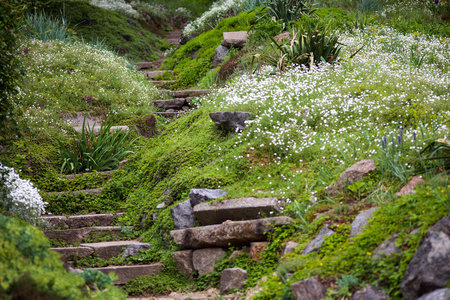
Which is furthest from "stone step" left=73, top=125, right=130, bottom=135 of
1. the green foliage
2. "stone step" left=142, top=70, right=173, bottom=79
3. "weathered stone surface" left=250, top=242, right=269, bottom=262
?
the green foliage

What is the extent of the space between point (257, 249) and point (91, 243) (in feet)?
8.61

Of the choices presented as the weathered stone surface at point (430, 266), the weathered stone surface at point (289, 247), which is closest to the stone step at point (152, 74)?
the weathered stone surface at point (289, 247)

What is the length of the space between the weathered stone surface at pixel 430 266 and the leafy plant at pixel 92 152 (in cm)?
599

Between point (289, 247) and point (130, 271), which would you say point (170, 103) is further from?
point (289, 247)

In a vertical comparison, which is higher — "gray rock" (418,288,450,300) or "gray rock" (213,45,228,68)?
"gray rock" (418,288,450,300)

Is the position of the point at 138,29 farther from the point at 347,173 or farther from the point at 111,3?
the point at 347,173

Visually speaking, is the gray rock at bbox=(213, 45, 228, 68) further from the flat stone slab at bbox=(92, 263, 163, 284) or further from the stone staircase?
the flat stone slab at bbox=(92, 263, 163, 284)

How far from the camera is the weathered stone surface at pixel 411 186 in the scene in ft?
13.4

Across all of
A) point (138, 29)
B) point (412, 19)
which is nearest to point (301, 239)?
point (412, 19)

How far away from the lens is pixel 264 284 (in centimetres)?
412

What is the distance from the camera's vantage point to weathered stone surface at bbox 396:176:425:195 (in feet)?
13.4

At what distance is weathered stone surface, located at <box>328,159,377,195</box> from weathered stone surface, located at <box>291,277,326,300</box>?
1.49 meters

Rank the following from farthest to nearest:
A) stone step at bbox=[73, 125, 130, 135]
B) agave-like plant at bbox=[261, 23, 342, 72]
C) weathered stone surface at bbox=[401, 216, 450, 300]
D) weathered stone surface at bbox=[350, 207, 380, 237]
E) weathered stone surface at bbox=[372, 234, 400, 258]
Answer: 1. stone step at bbox=[73, 125, 130, 135]
2. agave-like plant at bbox=[261, 23, 342, 72]
3. weathered stone surface at bbox=[350, 207, 380, 237]
4. weathered stone surface at bbox=[372, 234, 400, 258]
5. weathered stone surface at bbox=[401, 216, 450, 300]

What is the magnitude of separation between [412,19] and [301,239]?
1052 centimetres
